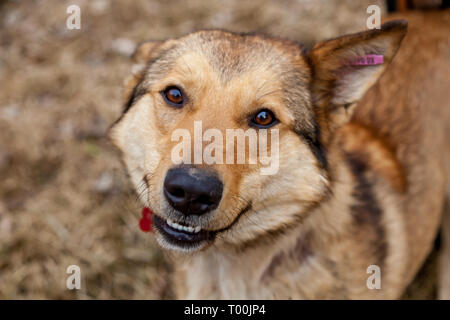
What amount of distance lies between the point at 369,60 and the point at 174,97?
114 centimetres

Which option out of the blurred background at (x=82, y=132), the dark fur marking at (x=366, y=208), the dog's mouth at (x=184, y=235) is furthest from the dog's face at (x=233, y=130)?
the blurred background at (x=82, y=132)

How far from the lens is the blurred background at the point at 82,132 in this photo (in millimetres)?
3766

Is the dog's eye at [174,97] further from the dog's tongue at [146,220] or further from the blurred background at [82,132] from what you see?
the blurred background at [82,132]

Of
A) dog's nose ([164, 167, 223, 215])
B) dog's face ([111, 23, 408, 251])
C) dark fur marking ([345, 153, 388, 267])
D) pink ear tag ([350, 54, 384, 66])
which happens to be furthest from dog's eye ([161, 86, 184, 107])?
dark fur marking ([345, 153, 388, 267])

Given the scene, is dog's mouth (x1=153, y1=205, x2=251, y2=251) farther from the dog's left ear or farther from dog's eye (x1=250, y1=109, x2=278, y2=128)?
the dog's left ear

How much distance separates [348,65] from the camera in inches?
98.6

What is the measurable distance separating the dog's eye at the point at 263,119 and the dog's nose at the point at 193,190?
53cm

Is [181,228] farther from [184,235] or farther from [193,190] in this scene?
[193,190]

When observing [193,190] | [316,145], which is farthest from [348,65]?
[193,190]

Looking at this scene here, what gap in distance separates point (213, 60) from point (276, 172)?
0.74m

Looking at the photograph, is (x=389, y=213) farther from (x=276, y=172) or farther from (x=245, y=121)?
(x=245, y=121)

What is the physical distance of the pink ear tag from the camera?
2383 millimetres

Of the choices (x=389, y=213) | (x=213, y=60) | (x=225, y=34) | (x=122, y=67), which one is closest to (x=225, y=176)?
(x=213, y=60)
